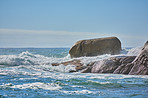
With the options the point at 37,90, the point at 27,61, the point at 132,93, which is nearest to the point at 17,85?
the point at 37,90

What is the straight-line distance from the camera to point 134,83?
32.6ft

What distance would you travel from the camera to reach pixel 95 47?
23.5 meters

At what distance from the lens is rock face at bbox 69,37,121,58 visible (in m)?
23.5

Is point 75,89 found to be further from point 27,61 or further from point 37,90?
point 27,61

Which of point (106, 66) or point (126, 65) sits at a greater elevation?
point (126, 65)

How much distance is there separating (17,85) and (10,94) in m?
1.56

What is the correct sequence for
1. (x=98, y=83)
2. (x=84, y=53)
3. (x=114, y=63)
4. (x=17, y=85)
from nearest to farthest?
(x=17, y=85) < (x=98, y=83) < (x=114, y=63) < (x=84, y=53)

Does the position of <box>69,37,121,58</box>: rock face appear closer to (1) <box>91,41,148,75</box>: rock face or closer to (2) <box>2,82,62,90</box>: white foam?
(1) <box>91,41,148,75</box>: rock face

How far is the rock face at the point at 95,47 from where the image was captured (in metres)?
23.5

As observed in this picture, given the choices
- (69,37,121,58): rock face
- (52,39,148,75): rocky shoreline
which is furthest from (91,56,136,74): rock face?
(69,37,121,58): rock face

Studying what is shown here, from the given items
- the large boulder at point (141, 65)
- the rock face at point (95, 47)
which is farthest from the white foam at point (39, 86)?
the rock face at point (95, 47)

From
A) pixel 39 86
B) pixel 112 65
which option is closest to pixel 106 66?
A: pixel 112 65

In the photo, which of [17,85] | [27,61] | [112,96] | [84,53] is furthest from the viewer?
Result: [84,53]

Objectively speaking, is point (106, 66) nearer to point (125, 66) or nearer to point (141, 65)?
point (125, 66)
